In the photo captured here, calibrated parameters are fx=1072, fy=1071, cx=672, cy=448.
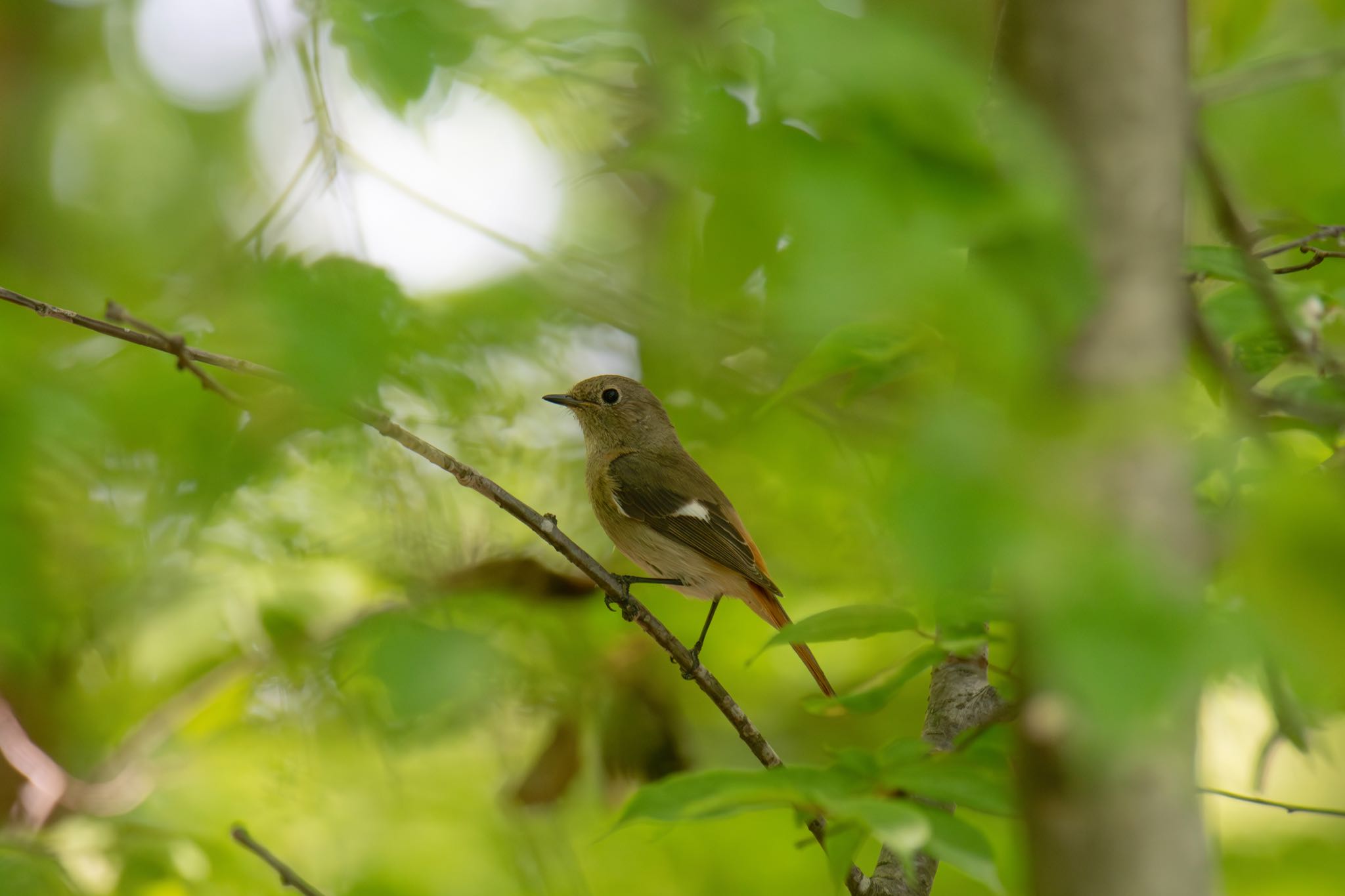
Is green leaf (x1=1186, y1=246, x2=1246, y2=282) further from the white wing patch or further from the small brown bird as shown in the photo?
the white wing patch

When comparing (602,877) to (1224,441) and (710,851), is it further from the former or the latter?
(1224,441)

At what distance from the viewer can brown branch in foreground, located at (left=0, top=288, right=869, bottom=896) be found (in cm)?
176

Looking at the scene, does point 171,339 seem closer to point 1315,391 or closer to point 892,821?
point 892,821

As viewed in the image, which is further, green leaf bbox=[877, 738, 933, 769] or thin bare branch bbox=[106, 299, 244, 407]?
thin bare branch bbox=[106, 299, 244, 407]

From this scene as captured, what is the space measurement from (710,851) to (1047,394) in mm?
2751

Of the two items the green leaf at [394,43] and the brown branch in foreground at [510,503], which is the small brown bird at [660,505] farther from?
the green leaf at [394,43]

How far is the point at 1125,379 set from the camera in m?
1.17

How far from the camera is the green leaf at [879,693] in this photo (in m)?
1.47

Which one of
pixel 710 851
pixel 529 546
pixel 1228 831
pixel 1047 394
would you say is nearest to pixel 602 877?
pixel 710 851

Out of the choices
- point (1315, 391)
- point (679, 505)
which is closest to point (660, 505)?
point (679, 505)

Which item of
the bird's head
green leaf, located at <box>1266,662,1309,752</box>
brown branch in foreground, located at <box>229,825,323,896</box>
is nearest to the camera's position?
green leaf, located at <box>1266,662,1309,752</box>

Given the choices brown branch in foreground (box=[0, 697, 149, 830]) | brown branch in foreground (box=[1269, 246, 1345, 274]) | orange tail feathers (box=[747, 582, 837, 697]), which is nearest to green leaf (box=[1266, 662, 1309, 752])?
brown branch in foreground (box=[1269, 246, 1345, 274])

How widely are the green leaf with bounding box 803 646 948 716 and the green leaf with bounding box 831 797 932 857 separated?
0.81 feet

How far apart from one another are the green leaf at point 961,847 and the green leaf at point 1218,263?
1.04m
